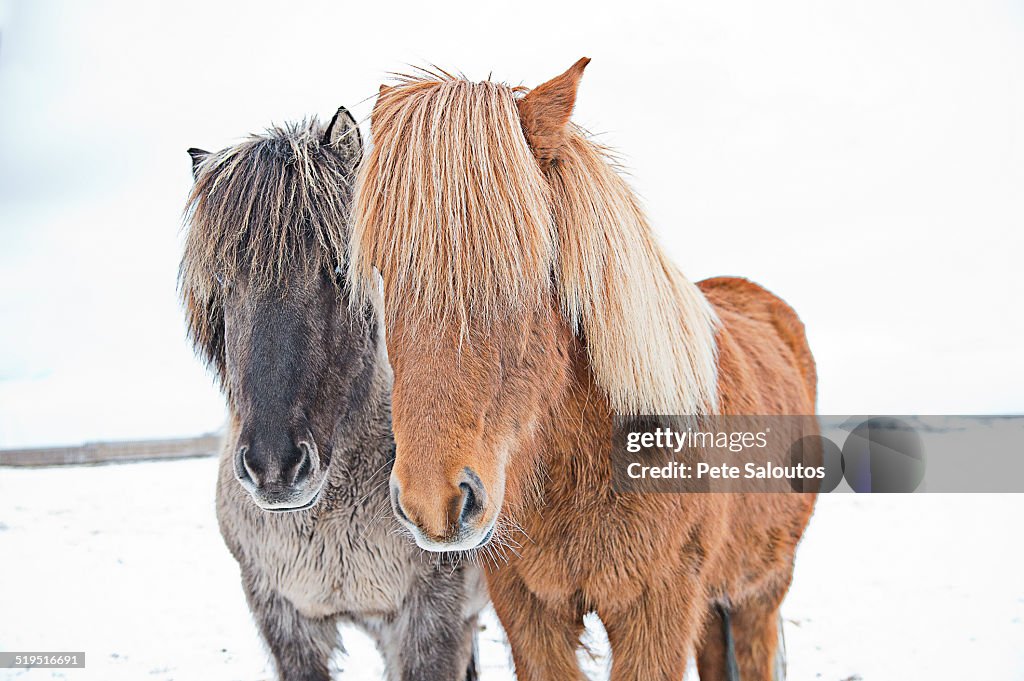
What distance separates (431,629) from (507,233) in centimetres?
178

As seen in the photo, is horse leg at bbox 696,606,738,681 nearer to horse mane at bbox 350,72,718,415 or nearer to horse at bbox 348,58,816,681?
horse at bbox 348,58,816,681

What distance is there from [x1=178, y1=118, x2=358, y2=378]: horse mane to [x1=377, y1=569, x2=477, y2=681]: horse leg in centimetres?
135

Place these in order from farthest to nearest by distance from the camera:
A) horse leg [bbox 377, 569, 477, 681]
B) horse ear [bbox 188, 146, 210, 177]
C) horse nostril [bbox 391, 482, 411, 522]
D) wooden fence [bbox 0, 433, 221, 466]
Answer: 1. wooden fence [bbox 0, 433, 221, 466]
2. horse ear [bbox 188, 146, 210, 177]
3. horse leg [bbox 377, 569, 477, 681]
4. horse nostril [bbox 391, 482, 411, 522]

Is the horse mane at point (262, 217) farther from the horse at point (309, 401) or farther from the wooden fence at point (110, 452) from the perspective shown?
the wooden fence at point (110, 452)

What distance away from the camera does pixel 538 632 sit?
230 cm

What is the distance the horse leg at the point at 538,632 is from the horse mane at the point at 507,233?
705 millimetres

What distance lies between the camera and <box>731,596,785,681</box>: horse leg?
348 centimetres

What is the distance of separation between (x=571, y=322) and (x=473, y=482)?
628 mm

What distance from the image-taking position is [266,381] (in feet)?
7.72

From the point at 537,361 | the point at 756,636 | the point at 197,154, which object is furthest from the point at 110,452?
the point at 537,361

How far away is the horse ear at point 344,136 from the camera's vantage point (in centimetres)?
284

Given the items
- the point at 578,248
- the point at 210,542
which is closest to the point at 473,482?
the point at 578,248

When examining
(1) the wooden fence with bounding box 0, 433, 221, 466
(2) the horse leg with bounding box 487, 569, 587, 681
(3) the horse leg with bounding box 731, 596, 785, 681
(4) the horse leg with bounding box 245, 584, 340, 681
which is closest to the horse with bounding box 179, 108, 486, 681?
(4) the horse leg with bounding box 245, 584, 340, 681

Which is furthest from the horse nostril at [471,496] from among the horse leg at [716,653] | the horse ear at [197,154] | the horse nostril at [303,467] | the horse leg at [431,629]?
the horse leg at [716,653]
